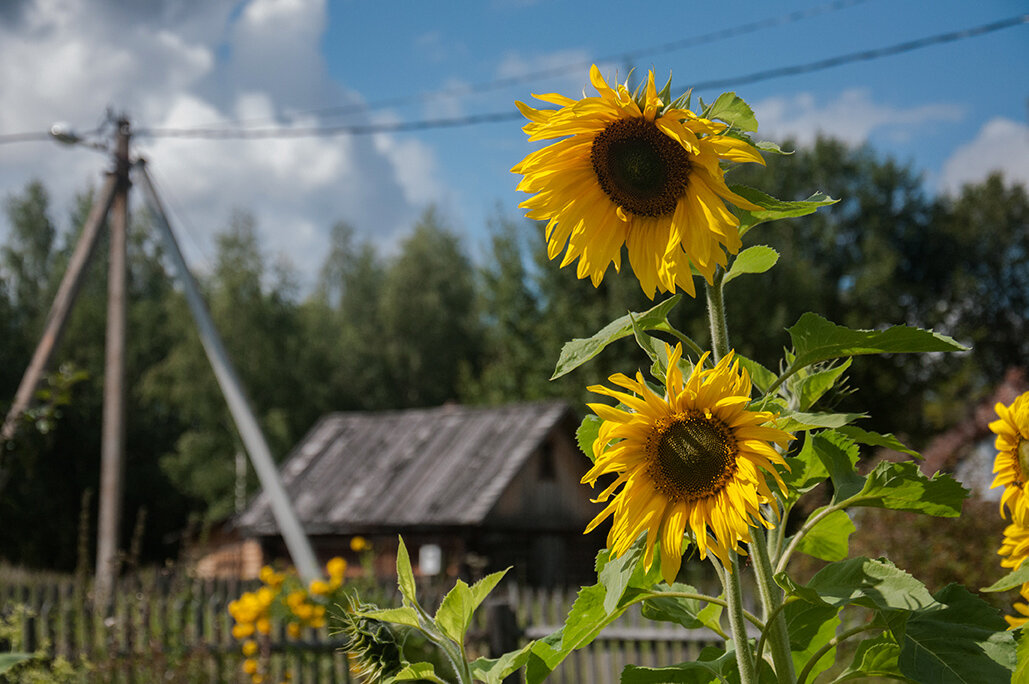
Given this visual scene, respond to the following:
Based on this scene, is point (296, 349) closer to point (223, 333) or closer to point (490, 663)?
point (223, 333)

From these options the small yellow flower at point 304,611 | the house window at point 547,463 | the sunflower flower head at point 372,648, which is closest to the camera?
the sunflower flower head at point 372,648

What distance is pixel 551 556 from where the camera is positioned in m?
18.0

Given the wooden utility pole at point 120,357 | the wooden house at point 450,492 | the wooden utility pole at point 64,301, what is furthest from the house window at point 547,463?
the wooden utility pole at point 64,301

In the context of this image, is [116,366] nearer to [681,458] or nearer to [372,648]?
[372,648]

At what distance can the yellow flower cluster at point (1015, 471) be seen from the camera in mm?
1448

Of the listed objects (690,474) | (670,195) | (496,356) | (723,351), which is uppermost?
(496,356)

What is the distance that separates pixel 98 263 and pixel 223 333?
23.2 feet

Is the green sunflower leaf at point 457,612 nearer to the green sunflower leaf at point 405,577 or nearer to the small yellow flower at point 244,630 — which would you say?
the green sunflower leaf at point 405,577

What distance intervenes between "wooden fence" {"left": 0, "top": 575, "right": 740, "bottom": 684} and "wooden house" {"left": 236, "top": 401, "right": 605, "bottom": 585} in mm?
7039

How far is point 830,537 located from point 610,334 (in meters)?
0.58

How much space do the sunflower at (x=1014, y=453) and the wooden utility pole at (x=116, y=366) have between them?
34.9 ft

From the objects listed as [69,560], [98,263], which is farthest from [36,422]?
[98,263]

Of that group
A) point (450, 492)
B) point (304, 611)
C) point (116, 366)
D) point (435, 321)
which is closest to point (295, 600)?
point (304, 611)

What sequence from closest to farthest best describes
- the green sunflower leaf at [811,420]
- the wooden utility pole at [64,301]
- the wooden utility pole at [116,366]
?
the green sunflower leaf at [811,420] < the wooden utility pole at [64,301] < the wooden utility pole at [116,366]
